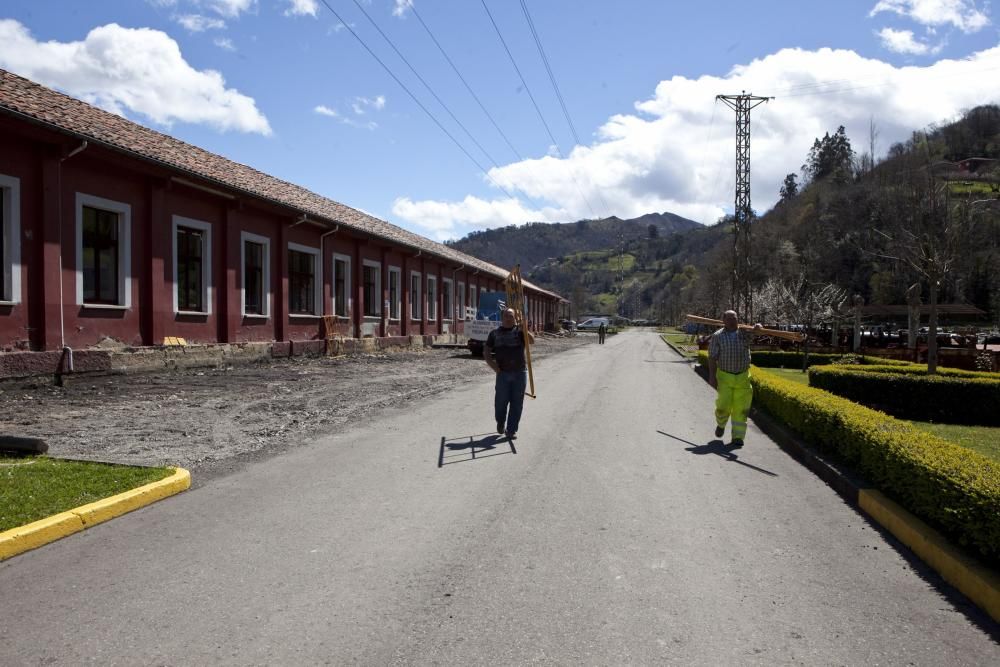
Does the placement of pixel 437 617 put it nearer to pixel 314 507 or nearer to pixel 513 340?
pixel 314 507

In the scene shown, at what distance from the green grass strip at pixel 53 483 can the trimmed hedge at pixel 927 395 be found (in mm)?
11567

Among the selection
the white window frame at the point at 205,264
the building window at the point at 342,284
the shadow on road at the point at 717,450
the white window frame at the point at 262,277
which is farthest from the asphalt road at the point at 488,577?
the building window at the point at 342,284

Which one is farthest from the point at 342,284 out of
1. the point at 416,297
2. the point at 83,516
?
the point at 83,516

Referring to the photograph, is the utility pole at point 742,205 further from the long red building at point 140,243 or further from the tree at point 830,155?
the tree at point 830,155

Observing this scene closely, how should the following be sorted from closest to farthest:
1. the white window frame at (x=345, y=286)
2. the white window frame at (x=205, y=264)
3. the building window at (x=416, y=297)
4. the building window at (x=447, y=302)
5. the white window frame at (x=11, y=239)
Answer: the white window frame at (x=11, y=239) → the white window frame at (x=205, y=264) → the white window frame at (x=345, y=286) → the building window at (x=416, y=297) → the building window at (x=447, y=302)

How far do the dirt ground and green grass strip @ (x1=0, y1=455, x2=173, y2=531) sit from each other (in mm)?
575

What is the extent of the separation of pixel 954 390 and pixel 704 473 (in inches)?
296

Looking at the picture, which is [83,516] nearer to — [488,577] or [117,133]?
[488,577]

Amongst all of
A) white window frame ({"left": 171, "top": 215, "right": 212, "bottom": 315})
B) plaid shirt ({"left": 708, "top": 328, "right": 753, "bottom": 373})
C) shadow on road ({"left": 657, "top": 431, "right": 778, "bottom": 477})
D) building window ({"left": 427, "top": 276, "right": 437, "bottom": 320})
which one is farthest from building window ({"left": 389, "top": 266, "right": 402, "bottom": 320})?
shadow on road ({"left": 657, "top": 431, "right": 778, "bottom": 477})

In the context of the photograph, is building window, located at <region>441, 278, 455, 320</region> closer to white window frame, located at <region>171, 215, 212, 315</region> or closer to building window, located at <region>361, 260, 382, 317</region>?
building window, located at <region>361, 260, 382, 317</region>

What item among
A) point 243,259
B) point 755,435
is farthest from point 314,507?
point 243,259

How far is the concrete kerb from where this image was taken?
13.0 feet

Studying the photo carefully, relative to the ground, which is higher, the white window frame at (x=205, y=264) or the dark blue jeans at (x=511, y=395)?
the white window frame at (x=205, y=264)

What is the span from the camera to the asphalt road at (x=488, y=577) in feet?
10.8
